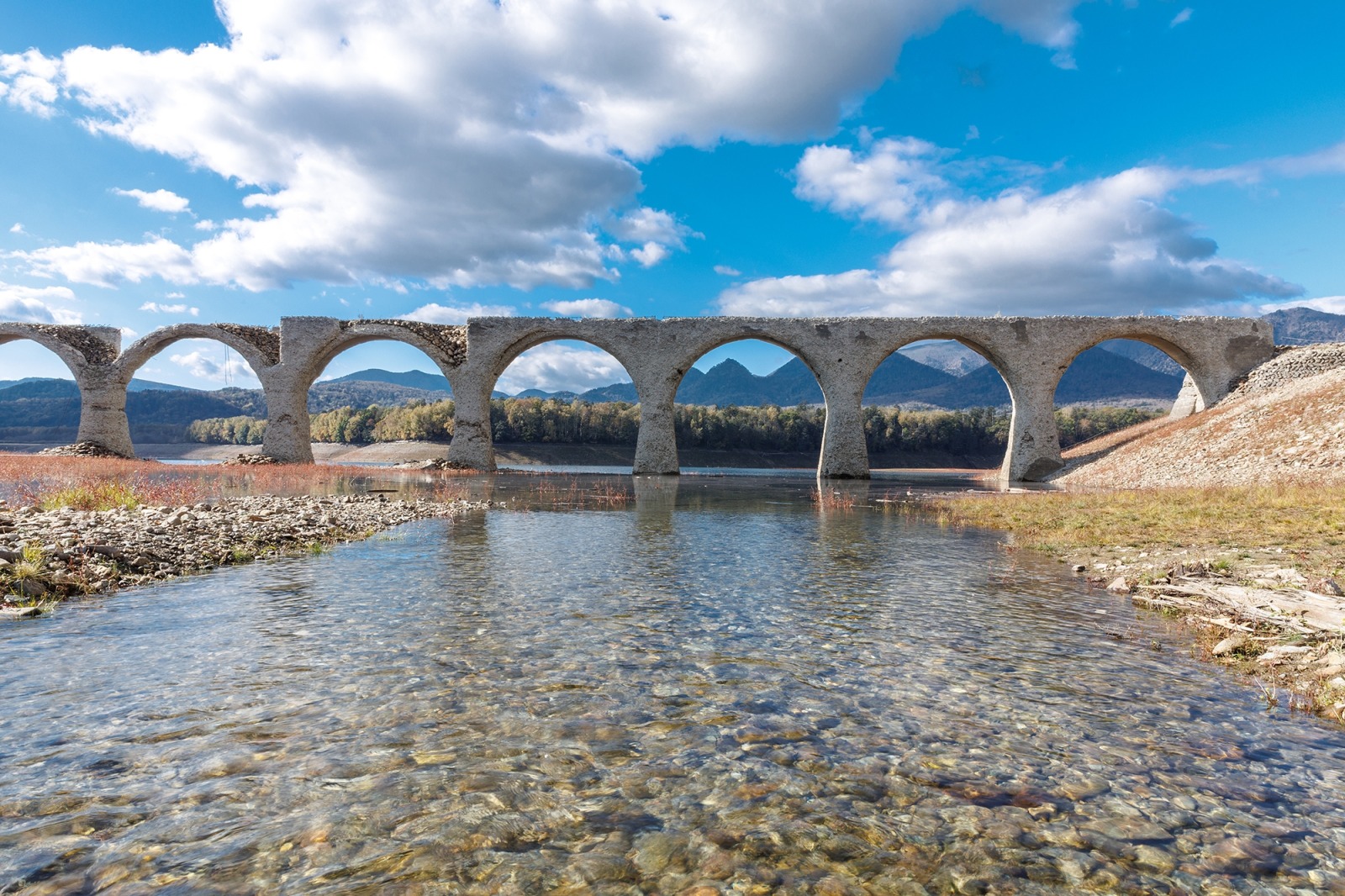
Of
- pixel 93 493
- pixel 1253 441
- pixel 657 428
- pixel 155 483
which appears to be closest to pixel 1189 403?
pixel 1253 441

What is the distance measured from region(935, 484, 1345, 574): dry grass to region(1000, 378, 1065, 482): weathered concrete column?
1730 cm

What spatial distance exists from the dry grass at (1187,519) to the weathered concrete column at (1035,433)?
17296mm

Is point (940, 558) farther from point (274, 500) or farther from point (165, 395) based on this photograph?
point (165, 395)

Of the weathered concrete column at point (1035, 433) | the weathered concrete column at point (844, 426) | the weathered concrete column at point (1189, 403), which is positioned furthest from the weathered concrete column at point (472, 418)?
the weathered concrete column at point (1189, 403)

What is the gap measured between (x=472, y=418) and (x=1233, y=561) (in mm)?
36966

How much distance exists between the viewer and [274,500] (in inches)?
669

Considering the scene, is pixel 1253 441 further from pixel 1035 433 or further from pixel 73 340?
pixel 73 340

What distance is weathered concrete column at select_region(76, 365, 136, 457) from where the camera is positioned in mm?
43562

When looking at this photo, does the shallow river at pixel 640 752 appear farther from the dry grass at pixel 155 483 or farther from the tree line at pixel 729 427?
the tree line at pixel 729 427

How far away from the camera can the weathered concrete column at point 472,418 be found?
3997cm

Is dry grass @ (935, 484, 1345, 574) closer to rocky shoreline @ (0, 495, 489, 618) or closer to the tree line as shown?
rocky shoreline @ (0, 495, 489, 618)

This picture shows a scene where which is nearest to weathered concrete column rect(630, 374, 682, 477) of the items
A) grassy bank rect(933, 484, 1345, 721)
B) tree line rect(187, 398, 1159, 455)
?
grassy bank rect(933, 484, 1345, 721)

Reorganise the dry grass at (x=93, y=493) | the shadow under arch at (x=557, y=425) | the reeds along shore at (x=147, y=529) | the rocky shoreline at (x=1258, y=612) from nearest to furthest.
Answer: the rocky shoreline at (x=1258, y=612), the reeds along shore at (x=147, y=529), the dry grass at (x=93, y=493), the shadow under arch at (x=557, y=425)

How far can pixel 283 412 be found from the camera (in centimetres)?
4125
